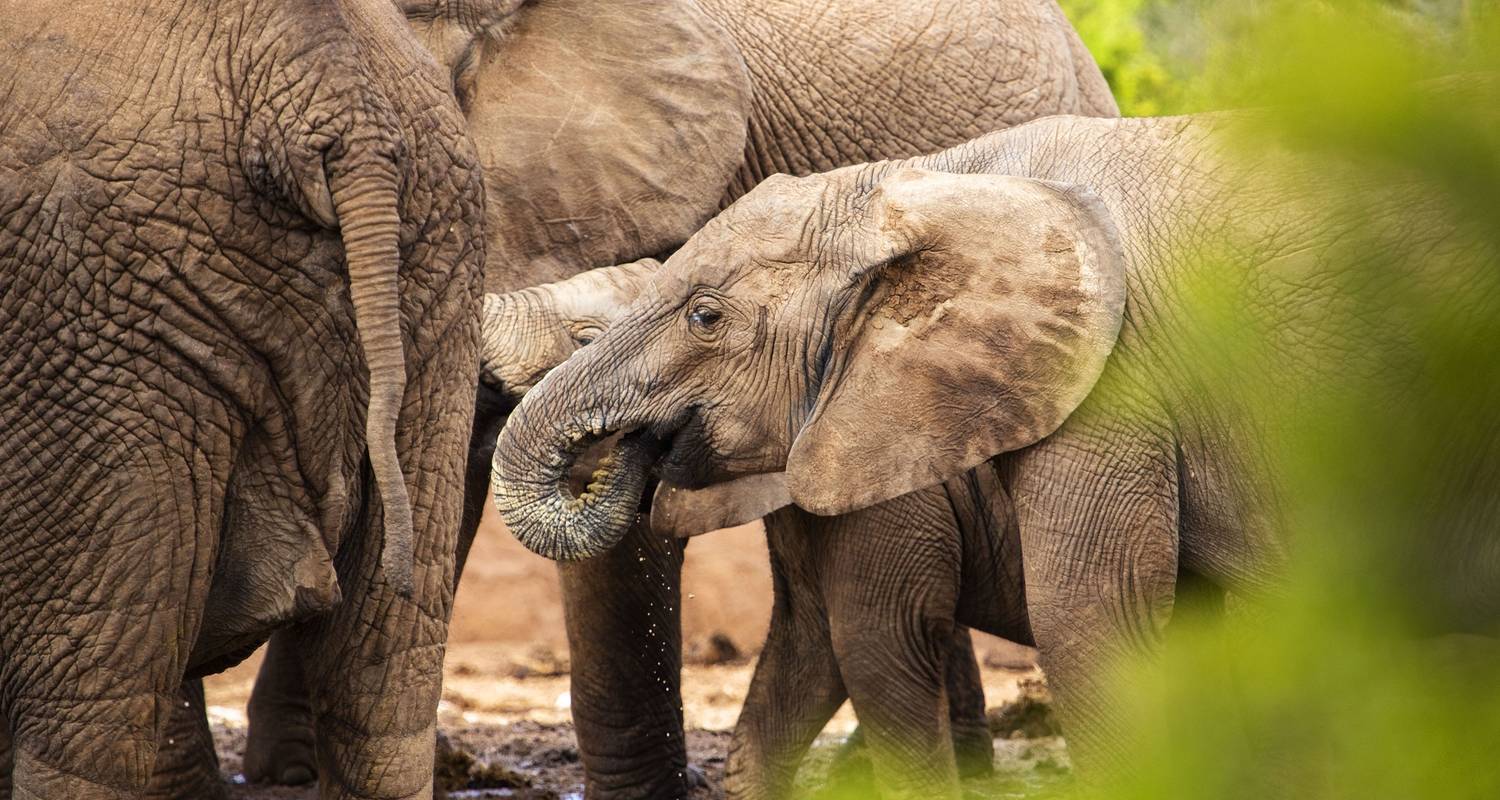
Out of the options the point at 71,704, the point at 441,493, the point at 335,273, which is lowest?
the point at 71,704

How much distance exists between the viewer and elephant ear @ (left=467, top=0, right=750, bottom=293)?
4.83 metres

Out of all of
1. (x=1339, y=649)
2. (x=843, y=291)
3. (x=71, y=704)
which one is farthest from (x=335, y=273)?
(x=1339, y=649)

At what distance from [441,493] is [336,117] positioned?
71cm

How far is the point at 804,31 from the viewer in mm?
5594

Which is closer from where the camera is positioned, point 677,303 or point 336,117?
point 336,117

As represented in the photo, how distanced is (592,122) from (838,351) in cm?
187

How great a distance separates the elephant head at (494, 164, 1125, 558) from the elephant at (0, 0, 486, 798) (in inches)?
25.4

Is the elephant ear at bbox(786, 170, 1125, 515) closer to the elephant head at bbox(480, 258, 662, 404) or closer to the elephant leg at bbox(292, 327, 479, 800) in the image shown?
the elephant leg at bbox(292, 327, 479, 800)

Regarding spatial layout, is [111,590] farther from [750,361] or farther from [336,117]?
[750,361]

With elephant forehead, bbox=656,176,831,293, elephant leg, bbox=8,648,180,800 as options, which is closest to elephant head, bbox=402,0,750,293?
elephant forehead, bbox=656,176,831,293

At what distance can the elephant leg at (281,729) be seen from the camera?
5395 mm

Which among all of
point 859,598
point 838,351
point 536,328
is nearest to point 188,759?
point 536,328

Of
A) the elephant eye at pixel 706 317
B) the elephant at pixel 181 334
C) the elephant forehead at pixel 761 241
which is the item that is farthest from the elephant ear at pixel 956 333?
the elephant at pixel 181 334

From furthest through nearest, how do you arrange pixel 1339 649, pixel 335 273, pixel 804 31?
pixel 804 31 → pixel 335 273 → pixel 1339 649
